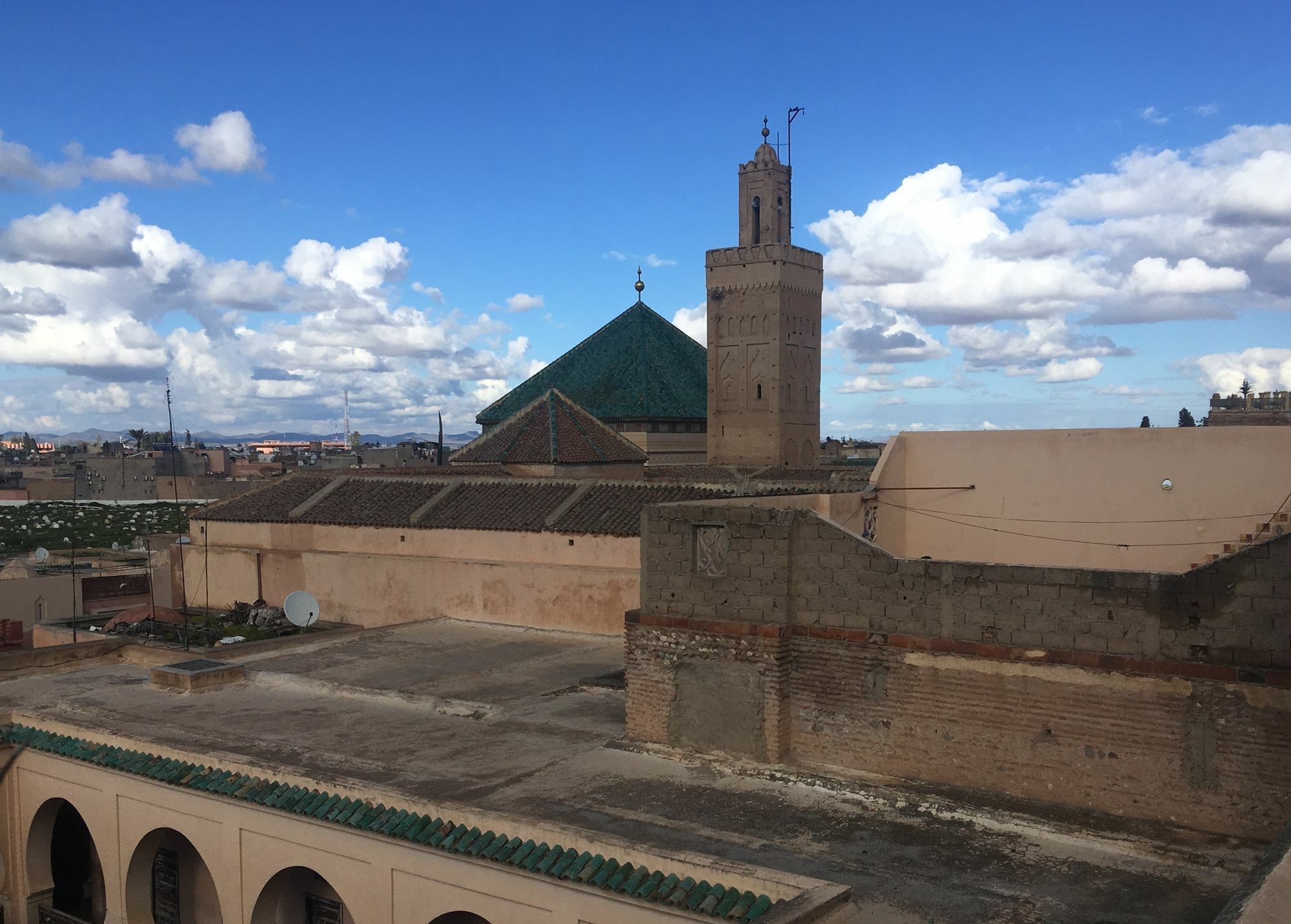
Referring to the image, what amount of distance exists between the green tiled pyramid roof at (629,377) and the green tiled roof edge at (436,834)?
26849 mm

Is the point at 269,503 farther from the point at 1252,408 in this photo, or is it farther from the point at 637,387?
the point at 1252,408

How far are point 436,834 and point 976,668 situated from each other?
15.7 feet

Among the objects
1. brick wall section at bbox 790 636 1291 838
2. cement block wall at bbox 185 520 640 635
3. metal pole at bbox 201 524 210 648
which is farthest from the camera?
metal pole at bbox 201 524 210 648

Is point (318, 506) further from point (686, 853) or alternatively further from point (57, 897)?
point (686, 853)

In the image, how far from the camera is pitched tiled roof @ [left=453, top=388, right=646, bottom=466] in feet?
81.9

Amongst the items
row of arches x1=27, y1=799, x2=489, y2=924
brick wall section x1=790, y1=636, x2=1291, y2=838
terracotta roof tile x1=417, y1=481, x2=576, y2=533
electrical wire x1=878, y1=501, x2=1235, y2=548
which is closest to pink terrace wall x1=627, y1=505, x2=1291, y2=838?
brick wall section x1=790, y1=636, x2=1291, y2=838

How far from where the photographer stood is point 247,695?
14148mm

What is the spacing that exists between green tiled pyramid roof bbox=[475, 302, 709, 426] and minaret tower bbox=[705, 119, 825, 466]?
4.57 ft

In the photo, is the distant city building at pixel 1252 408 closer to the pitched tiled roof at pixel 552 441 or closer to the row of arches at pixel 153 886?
the pitched tiled roof at pixel 552 441

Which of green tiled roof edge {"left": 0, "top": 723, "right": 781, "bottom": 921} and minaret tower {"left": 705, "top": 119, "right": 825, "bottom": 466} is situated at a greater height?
minaret tower {"left": 705, "top": 119, "right": 825, "bottom": 466}

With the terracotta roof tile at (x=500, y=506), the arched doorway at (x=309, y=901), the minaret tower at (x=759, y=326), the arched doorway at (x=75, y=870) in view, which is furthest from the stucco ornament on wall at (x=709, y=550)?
the minaret tower at (x=759, y=326)

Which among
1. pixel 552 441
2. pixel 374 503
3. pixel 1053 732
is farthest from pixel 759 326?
pixel 1053 732

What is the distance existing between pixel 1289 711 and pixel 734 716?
4679mm

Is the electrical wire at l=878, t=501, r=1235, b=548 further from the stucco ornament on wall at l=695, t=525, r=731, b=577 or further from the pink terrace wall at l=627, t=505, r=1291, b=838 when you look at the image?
the pink terrace wall at l=627, t=505, r=1291, b=838
